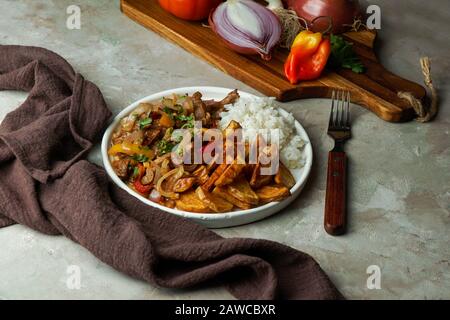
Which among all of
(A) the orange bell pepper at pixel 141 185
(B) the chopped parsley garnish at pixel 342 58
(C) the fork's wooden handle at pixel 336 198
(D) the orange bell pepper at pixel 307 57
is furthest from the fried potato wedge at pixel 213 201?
(B) the chopped parsley garnish at pixel 342 58

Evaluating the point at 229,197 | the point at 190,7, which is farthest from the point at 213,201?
the point at 190,7

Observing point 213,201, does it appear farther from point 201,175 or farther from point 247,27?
point 247,27

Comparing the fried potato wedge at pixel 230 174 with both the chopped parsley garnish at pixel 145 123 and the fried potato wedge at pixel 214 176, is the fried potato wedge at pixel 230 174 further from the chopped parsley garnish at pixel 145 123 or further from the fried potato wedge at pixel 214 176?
the chopped parsley garnish at pixel 145 123

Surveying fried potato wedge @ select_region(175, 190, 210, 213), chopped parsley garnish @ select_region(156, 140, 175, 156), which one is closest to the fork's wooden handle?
fried potato wedge @ select_region(175, 190, 210, 213)

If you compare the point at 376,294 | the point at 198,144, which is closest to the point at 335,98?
the point at 198,144
